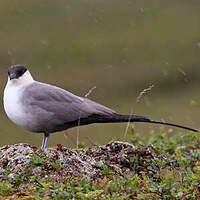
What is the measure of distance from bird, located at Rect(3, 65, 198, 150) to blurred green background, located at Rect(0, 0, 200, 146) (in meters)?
6.10

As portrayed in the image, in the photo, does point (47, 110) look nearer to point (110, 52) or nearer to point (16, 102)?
point (16, 102)

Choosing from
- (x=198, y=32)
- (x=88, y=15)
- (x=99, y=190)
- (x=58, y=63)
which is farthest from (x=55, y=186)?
(x=88, y=15)

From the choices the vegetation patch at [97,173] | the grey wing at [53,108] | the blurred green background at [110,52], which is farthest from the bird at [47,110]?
the blurred green background at [110,52]

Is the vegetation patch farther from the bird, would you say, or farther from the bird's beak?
the bird's beak

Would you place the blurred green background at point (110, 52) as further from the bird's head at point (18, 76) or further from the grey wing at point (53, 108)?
the grey wing at point (53, 108)

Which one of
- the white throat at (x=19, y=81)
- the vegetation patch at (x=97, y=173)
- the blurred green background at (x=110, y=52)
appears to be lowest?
the vegetation patch at (x=97, y=173)

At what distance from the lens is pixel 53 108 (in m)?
6.01

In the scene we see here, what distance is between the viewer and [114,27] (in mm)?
22281

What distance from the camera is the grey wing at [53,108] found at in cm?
591

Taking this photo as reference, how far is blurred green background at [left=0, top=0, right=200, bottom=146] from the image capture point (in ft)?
48.4

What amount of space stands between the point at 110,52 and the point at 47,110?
1417 cm

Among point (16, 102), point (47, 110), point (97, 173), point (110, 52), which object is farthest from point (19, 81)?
point (110, 52)

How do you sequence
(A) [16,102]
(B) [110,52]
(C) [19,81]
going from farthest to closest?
1. (B) [110,52]
2. (C) [19,81]
3. (A) [16,102]

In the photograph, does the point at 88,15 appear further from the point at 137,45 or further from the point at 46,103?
the point at 46,103
